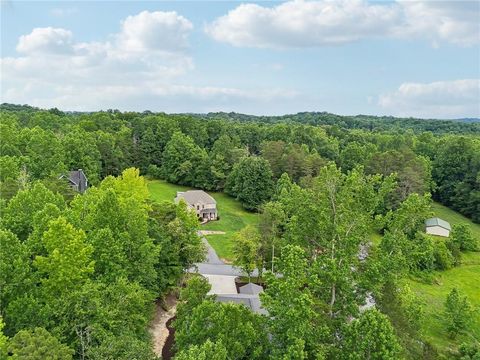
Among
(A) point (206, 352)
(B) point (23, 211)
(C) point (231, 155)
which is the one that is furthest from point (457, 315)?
(C) point (231, 155)

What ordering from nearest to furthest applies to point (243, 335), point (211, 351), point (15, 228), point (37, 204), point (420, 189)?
1. point (211, 351)
2. point (243, 335)
3. point (15, 228)
4. point (37, 204)
5. point (420, 189)

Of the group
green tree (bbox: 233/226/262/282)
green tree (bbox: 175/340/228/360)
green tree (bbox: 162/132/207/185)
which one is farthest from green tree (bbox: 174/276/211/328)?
green tree (bbox: 162/132/207/185)

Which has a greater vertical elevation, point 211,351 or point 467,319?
point 211,351

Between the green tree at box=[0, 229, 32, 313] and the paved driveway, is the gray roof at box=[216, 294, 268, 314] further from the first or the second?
the green tree at box=[0, 229, 32, 313]

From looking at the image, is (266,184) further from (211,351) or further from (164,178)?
(211,351)

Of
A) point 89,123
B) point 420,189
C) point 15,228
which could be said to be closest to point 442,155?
point 420,189

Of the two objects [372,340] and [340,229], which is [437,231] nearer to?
[340,229]
